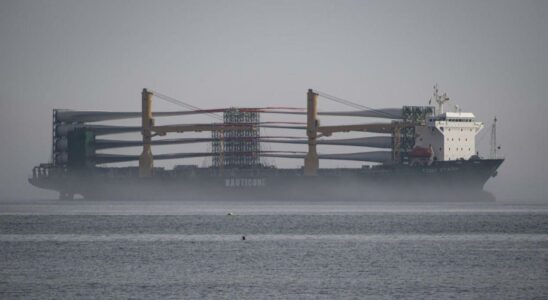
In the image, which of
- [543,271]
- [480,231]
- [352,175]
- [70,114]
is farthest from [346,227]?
[70,114]

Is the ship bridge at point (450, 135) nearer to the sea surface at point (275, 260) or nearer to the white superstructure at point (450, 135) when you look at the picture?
the white superstructure at point (450, 135)

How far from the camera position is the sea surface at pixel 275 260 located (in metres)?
35.8

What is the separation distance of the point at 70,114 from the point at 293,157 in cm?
4595

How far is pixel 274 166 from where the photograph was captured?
509 ft

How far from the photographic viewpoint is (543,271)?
4188 cm

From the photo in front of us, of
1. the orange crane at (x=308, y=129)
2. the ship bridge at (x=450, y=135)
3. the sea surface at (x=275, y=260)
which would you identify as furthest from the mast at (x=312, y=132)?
the sea surface at (x=275, y=260)

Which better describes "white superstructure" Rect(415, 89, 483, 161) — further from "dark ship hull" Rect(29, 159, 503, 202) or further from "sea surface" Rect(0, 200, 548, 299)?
"sea surface" Rect(0, 200, 548, 299)

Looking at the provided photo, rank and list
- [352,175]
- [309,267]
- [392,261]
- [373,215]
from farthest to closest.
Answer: [352,175], [373,215], [392,261], [309,267]

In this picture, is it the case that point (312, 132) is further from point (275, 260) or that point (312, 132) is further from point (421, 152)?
point (275, 260)

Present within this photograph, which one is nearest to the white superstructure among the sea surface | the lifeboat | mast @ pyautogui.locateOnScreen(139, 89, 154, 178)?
the lifeboat

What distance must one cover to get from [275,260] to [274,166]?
354 feet

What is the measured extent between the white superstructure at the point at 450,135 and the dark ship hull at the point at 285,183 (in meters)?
4.58

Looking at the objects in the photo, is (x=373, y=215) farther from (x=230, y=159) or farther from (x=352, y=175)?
(x=230, y=159)

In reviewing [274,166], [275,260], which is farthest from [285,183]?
[275,260]
